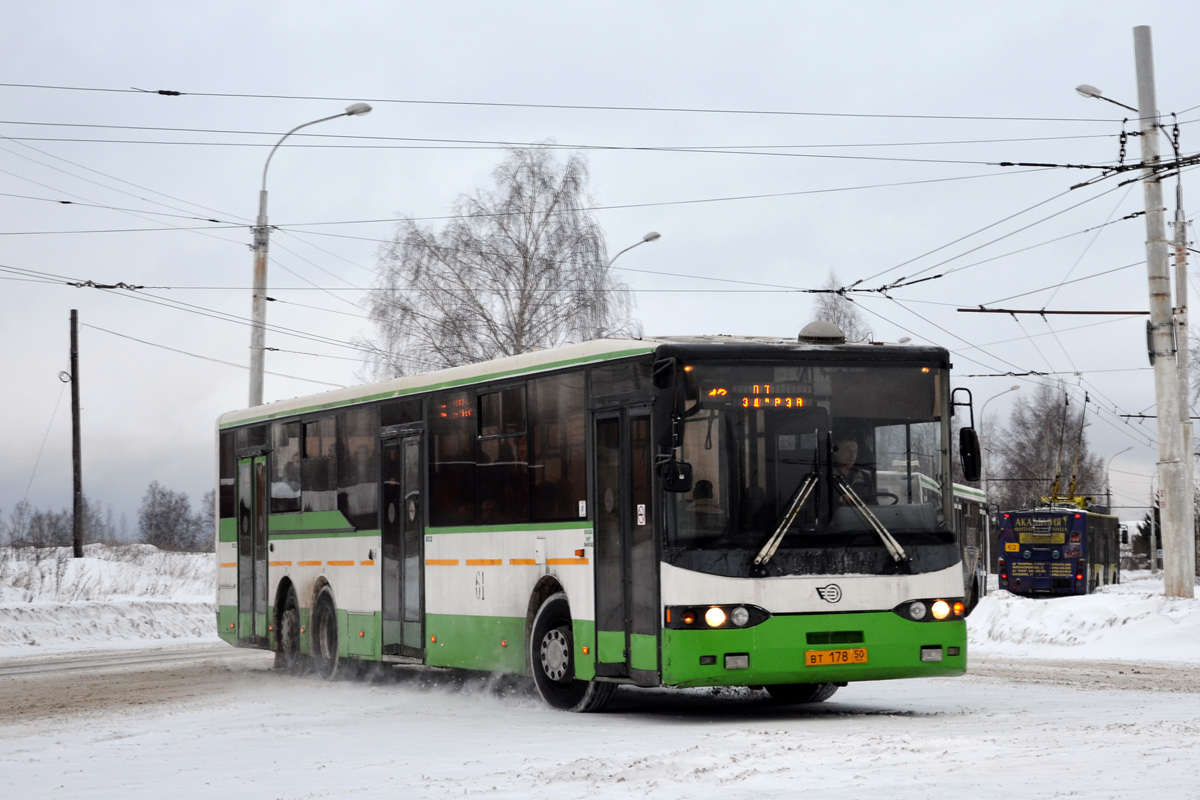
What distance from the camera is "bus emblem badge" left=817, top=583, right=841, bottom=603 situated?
12.9m

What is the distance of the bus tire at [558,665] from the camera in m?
13.9

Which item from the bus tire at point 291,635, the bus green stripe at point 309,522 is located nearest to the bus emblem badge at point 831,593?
the bus green stripe at point 309,522

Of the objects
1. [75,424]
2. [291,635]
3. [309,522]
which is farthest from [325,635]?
[75,424]

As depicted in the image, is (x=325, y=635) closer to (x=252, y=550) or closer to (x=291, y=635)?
(x=291, y=635)

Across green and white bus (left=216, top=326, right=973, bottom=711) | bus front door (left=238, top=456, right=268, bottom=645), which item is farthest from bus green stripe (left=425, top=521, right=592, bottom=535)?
bus front door (left=238, top=456, right=268, bottom=645)

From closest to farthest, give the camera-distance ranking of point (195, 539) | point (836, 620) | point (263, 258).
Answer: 1. point (836, 620)
2. point (263, 258)
3. point (195, 539)

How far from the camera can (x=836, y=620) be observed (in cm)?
1295

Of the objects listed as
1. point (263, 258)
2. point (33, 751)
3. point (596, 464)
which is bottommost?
point (33, 751)

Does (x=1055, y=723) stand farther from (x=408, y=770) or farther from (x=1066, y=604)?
(x=1066, y=604)

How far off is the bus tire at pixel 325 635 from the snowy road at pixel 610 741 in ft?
2.68

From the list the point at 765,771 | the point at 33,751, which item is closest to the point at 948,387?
the point at 765,771

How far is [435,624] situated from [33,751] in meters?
5.43

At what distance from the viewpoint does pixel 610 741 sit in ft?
37.4

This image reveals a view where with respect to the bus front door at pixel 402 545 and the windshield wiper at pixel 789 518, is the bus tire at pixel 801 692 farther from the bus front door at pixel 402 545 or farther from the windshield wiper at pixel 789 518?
the bus front door at pixel 402 545
